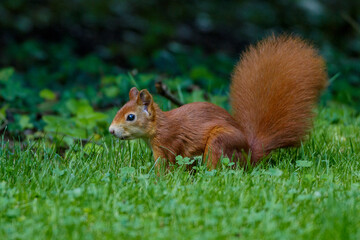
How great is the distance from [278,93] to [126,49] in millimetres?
4606

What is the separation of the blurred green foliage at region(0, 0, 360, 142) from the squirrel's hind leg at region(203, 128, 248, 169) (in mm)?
1298

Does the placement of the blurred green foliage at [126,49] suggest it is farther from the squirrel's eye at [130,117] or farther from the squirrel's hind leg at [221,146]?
the squirrel's hind leg at [221,146]

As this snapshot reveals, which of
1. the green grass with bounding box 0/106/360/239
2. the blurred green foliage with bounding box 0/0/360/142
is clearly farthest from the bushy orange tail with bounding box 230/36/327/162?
the blurred green foliage with bounding box 0/0/360/142

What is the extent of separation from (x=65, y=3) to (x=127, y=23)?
3.79 ft

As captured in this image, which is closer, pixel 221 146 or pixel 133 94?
pixel 221 146

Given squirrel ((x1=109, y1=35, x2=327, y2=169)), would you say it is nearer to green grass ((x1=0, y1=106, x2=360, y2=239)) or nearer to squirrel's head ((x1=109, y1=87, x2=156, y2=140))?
squirrel's head ((x1=109, y1=87, x2=156, y2=140))

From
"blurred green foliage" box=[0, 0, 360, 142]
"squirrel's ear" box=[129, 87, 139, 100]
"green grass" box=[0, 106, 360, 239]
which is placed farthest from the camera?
"blurred green foliage" box=[0, 0, 360, 142]

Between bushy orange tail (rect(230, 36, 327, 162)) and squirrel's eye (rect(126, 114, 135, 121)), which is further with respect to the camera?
bushy orange tail (rect(230, 36, 327, 162))

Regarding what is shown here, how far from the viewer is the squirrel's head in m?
2.71

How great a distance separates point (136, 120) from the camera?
274cm

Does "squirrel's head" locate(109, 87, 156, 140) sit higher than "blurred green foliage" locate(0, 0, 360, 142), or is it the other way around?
"blurred green foliage" locate(0, 0, 360, 142)

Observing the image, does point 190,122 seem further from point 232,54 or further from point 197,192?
point 232,54

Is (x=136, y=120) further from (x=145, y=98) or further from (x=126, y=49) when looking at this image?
(x=126, y=49)

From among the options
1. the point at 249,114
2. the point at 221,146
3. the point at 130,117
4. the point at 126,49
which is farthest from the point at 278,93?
the point at 126,49
